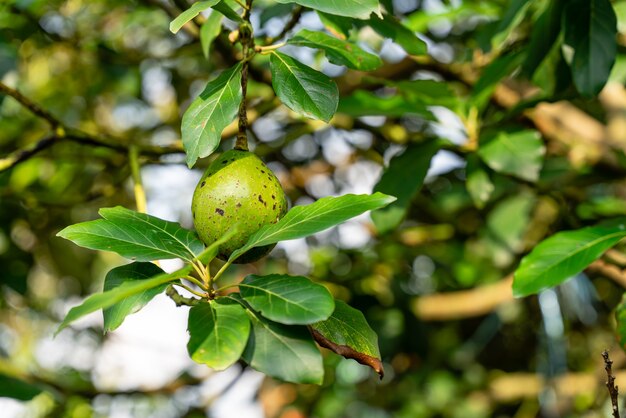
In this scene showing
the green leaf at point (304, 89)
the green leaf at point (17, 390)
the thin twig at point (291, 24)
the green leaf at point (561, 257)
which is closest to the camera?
the green leaf at point (304, 89)

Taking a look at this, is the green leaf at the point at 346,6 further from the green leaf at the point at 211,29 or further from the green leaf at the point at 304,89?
the green leaf at the point at 211,29

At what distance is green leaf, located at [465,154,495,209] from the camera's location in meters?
1.50

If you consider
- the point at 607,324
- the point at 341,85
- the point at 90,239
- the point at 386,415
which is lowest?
the point at 386,415

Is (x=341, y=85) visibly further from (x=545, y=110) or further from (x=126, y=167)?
(x=545, y=110)

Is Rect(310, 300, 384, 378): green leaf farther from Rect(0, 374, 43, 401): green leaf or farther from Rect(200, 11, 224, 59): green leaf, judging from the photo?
Rect(0, 374, 43, 401): green leaf

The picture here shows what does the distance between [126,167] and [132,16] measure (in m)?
0.61

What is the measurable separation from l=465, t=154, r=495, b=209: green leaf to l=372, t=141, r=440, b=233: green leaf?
0.09 metres

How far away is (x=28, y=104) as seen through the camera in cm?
132

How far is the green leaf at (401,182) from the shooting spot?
1441 millimetres

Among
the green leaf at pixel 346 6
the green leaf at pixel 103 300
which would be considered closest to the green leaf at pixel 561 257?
the green leaf at pixel 346 6

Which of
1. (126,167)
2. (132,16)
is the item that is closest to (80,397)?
(126,167)

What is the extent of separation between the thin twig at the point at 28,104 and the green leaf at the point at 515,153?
2.72ft

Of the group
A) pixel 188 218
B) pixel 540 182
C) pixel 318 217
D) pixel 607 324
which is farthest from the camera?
pixel 188 218

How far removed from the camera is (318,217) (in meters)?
0.80
